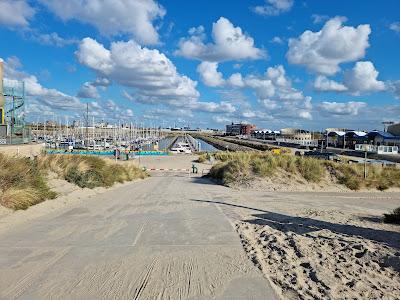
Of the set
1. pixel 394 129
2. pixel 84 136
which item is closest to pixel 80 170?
pixel 394 129

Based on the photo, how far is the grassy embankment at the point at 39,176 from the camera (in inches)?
403

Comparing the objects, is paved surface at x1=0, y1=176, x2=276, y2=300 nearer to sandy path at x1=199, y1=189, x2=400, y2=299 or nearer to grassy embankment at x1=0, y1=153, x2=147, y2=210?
sandy path at x1=199, y1=189, x2=400, y2=299

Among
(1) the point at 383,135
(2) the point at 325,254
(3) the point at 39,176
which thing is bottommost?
(2) the point at 325,254

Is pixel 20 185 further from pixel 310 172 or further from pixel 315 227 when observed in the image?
pixel 310 172

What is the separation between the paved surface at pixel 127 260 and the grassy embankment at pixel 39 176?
126cm

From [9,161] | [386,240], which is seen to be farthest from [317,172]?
[9,161]

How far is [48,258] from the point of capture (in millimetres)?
6172

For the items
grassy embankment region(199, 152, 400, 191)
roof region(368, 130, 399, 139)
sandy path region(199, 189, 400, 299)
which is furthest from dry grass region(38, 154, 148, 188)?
roof region(368, 130, 399, 139)

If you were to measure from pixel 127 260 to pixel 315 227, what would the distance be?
16.0 ft

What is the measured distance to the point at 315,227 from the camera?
28.3ft

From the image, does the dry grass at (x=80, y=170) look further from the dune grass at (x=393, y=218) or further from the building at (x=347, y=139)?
the building at (x=347, y=139)

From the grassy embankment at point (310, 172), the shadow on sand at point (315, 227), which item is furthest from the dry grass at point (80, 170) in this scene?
the shadow on sand at point (315, 227)

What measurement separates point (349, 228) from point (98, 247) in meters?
5.96

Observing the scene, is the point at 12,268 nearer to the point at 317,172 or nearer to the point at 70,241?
the point at 70,241
